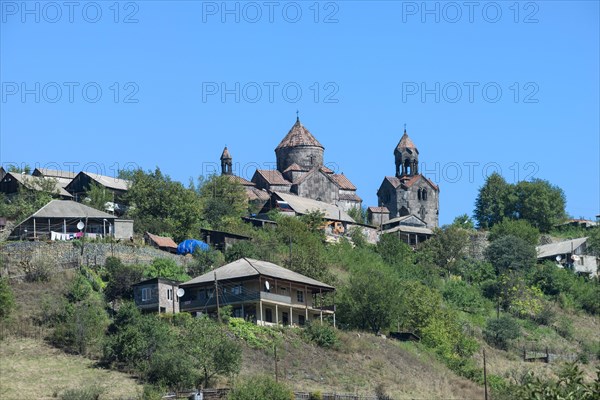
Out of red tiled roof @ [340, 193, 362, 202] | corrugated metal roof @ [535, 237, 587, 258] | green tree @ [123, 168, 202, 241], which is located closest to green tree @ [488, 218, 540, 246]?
corrugated metal roof @ [535, 237, 587, 258]

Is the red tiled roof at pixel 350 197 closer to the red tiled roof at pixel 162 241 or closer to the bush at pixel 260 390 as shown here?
the red tiled roof at pixel 162 241

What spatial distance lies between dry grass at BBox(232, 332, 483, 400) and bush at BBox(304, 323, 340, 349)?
0.58m

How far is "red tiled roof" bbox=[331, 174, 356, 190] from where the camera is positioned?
373 ft

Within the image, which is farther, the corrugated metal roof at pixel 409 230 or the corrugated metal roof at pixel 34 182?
the corrugated metal roof at pixel 409 230

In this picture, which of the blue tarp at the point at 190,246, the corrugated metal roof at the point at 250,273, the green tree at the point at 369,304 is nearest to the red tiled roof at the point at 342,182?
the blue tarp at the point at 190,246

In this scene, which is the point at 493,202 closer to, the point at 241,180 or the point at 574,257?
the point at 574,257

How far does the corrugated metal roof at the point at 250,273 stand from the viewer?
229 ft

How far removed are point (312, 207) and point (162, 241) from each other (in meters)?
22.7

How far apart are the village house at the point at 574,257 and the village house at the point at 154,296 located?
138 feet

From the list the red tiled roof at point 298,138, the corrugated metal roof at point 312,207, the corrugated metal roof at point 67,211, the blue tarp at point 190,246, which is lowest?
the blue tarp at point 190,246

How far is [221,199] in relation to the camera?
328 feet

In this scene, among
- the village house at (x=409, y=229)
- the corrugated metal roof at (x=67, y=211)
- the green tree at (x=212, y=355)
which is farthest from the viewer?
the village house at (x=409, y=229)

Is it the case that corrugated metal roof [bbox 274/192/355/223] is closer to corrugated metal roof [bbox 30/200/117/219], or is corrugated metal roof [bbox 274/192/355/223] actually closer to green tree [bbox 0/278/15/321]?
corrugated metal roof [bbox 30/200/117/219]

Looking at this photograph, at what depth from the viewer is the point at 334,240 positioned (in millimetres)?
97062
